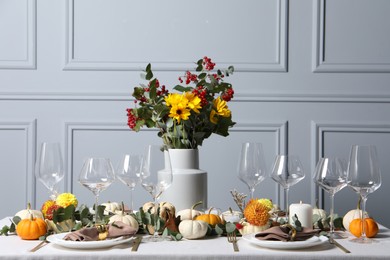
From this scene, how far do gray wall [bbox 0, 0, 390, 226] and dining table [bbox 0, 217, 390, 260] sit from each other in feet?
5.99

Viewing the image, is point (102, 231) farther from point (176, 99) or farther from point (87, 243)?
point (176, 99)

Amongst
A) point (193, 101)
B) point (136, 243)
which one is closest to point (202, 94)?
point (193, 101)

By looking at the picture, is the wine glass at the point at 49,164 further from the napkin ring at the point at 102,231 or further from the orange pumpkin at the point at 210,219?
the orange pumpkin at the point at 210,219

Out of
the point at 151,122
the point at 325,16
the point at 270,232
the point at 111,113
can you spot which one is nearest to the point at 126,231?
the point at 270,232

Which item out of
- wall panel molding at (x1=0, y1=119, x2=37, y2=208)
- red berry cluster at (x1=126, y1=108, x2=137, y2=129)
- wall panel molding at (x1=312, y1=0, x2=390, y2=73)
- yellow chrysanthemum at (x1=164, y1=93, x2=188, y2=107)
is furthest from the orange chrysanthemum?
wall panel molding at (x1=0, y1=119, x2=37, y2=208)

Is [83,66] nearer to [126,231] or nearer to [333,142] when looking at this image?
[333,142]

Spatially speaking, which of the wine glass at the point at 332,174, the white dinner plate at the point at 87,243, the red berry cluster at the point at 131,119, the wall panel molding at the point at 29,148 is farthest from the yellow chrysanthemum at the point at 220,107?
the wall panel molding at the point at 29,148

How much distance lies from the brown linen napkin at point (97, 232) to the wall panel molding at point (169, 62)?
186 cm

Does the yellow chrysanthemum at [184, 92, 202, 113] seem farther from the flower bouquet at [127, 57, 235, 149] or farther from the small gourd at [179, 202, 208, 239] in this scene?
the small gourd at [179, 202, 208, 239]

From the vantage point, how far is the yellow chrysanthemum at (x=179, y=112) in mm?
1849

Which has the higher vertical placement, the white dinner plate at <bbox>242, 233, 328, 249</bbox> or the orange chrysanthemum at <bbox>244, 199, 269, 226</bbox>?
the orange chrysanthemum at <bbox>244, 199, 269, 226</bbox>

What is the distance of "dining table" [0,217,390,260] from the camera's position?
1383mm

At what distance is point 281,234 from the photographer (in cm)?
146

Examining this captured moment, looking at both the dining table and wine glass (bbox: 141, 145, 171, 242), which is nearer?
the dining table
